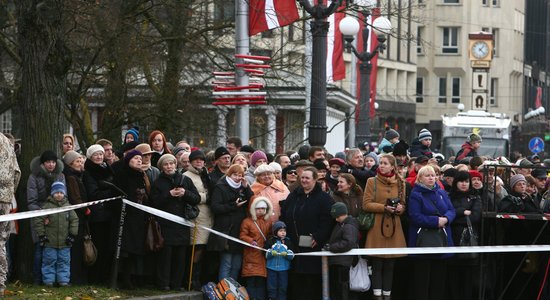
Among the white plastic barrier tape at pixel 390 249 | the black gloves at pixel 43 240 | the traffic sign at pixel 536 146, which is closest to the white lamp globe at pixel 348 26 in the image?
the white plastic barrier tape at pixel 390 249

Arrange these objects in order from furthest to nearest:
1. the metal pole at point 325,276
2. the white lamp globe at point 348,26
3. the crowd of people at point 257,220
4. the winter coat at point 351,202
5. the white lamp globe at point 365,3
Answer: the white lamp globe at point 348,26 → the white lamp globe at point 365,3 → the winter coat at point 351,202 → the metal pole at point 325,276 → the crowd of people at point 257,220

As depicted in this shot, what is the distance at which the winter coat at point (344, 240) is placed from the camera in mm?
15547

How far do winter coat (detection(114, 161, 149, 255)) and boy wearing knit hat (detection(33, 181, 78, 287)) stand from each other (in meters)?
0.62

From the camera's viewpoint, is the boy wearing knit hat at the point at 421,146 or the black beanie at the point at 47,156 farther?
the boy wearing knit hat at the point at 421,146

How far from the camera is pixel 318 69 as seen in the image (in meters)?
20.5

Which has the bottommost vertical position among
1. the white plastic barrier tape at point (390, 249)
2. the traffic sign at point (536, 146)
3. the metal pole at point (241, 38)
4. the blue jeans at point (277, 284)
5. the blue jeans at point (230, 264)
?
the blue jeans at point (277, 284)

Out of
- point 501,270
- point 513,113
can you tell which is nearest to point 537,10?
point 513,113

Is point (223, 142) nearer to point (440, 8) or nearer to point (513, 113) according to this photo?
point (440, 8)

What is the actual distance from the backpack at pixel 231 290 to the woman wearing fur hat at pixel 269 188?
971 millimetres

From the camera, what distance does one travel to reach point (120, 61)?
80.3ft

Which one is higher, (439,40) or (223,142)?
(439,40)

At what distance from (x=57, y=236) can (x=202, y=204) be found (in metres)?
1.94

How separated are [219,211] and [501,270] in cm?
367

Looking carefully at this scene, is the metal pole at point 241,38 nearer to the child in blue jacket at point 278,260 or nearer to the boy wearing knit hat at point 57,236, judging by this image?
the child in blue jacket at point 278,260
